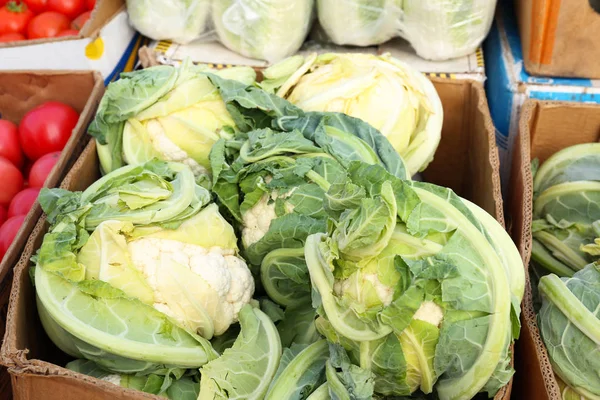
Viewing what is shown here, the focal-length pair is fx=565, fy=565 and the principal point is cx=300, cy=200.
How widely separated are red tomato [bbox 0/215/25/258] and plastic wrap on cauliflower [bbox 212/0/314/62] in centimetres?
108

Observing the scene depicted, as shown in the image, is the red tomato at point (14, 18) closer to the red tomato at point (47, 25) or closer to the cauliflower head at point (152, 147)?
the red tomato at point (47, 25)

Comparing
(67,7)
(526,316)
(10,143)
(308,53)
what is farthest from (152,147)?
(67,7)

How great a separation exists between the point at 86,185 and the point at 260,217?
0.65 metres

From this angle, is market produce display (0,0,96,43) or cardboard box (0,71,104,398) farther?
market produce display (0,0,96,43)

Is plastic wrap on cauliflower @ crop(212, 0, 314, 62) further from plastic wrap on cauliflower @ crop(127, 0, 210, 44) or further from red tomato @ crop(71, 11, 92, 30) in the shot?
red tomato @ crop(71, 11, 92, 30)

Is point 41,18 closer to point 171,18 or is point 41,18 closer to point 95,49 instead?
point 95,49

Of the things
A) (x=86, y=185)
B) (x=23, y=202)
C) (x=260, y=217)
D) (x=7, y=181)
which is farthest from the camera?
(x=7, y=181)

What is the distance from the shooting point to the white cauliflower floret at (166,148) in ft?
5.38

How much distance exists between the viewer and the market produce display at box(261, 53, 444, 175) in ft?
5.65

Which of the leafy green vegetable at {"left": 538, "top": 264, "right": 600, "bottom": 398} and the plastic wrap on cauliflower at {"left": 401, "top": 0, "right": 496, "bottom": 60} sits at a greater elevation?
the plastic wrap on cauliflower at {"left": 401, "top": 0, "right": 496, "bottom": 60}

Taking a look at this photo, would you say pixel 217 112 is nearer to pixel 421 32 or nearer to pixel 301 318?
pixel 301 318

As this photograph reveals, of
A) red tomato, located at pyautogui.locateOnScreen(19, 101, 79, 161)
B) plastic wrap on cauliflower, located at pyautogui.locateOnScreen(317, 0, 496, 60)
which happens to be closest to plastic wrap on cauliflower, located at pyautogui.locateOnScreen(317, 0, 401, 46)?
plastic wrap on cauliflower, located at pyautogui.locateOnScreen(317, 0, 496, 60)

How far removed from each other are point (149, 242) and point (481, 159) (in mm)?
1119

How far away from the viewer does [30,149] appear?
87.0 inches
